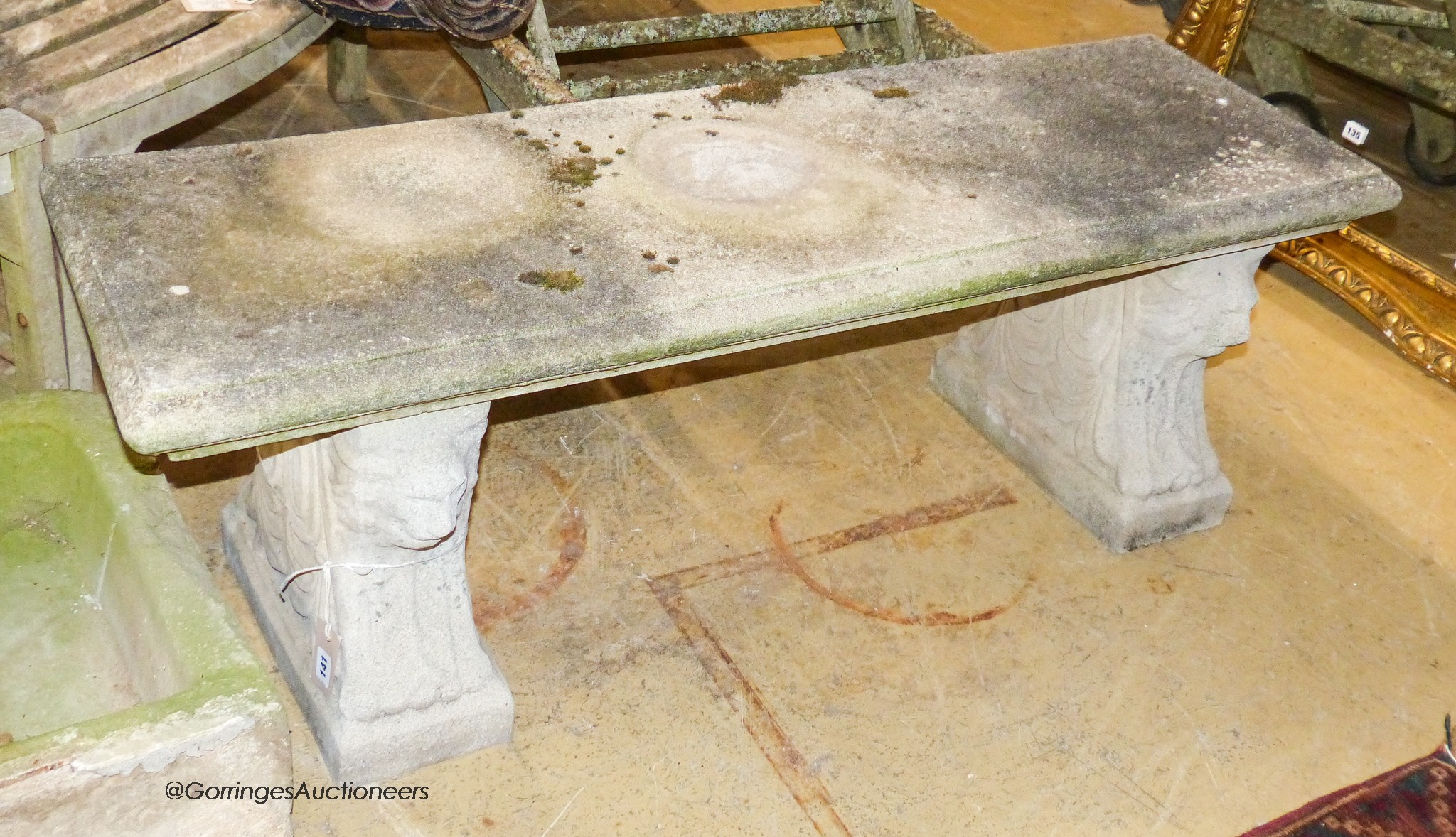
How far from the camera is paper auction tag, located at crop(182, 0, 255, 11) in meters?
2.36

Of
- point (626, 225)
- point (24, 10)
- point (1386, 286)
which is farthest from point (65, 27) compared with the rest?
point (1386, 286)

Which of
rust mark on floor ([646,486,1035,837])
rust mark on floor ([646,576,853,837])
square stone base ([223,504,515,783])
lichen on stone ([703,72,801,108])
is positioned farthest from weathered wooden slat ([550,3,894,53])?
square stone base ([223,504,515,783])

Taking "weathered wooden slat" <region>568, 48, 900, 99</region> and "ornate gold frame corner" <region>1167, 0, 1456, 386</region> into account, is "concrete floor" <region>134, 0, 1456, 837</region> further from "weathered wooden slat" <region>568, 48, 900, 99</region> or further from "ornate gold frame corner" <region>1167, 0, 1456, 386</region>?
"weathered wooden slat" <region>568, 48, 900, 99</region>

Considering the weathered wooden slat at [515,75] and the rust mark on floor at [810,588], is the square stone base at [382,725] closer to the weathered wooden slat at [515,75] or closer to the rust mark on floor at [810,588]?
the rust mark on floor at [810,588]

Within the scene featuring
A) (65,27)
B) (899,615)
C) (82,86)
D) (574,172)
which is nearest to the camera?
(574,172)

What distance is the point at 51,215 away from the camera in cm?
171

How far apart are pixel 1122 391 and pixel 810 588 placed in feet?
2.13

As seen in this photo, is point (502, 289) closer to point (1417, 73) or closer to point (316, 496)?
point (316, 496)

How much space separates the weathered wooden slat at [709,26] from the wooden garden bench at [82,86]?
672mm

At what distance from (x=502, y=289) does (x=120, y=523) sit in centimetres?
61

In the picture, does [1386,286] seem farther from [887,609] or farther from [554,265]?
[554,265]

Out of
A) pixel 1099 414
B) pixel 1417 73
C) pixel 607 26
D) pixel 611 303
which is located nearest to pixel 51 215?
pixel 611 303

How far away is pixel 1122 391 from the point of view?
245 centimetres

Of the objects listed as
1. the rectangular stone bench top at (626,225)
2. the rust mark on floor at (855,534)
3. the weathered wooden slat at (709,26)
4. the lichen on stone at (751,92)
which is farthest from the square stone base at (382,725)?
the weathered wooden slat at (709,26)
